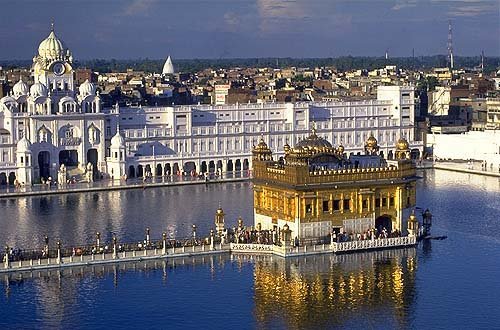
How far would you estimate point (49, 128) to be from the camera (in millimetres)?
50938

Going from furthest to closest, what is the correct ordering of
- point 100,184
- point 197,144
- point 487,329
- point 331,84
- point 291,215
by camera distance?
Answer: point 331,84 → point 197,144 → point 100,184 → point 291,215 → point 487,329

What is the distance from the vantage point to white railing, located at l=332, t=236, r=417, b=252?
3259 cm

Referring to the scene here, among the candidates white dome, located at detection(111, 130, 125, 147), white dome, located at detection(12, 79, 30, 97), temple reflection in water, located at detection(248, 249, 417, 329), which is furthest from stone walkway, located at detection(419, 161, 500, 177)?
temple reflection in water, located at detection(248, 249, 417, 329)

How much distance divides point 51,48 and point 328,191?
25427mm

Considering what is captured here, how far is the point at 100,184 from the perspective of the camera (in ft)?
162

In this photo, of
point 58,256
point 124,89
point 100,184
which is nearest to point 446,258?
point 58,256

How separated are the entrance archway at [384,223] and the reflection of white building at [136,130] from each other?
1896cm

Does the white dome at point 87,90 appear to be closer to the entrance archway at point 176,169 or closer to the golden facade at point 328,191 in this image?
the entrance archway at point 176,169

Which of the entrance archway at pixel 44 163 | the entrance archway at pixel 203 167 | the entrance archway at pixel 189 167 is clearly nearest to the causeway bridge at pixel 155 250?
the entrance archway at pixel 44 163

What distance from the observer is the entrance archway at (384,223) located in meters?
34.2

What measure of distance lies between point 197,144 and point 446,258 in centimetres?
2344

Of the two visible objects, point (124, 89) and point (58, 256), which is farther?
point (124, 89)

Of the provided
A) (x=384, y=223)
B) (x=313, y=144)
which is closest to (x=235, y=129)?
(x=313, y=144)

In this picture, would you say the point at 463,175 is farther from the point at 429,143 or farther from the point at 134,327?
the point at 134,327
